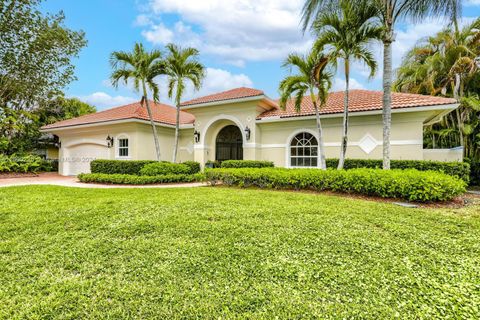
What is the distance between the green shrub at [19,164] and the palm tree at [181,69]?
12835 millimetres

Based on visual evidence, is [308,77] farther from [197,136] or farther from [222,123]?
[197,136]

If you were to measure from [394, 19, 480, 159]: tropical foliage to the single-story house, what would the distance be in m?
1.99

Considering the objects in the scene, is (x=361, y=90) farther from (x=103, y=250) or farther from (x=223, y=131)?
(x=103, y=250)

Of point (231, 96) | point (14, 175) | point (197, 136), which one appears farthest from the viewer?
point (14, 175)

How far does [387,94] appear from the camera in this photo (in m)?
9.26

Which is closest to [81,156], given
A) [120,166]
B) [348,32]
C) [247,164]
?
[120,166]

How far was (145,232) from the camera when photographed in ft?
15.4

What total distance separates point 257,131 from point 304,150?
3.03 metres

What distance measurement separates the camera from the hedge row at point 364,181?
7.00 metres

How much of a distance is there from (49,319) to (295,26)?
40.5 feet

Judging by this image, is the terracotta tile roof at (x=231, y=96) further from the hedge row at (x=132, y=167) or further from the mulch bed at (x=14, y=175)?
the mulch bed at (x=14, y=175)

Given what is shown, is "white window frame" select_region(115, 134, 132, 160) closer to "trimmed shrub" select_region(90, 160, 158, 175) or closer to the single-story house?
the single-story house

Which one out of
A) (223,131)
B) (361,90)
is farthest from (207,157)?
(361,90)

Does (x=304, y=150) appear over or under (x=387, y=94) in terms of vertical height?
under
